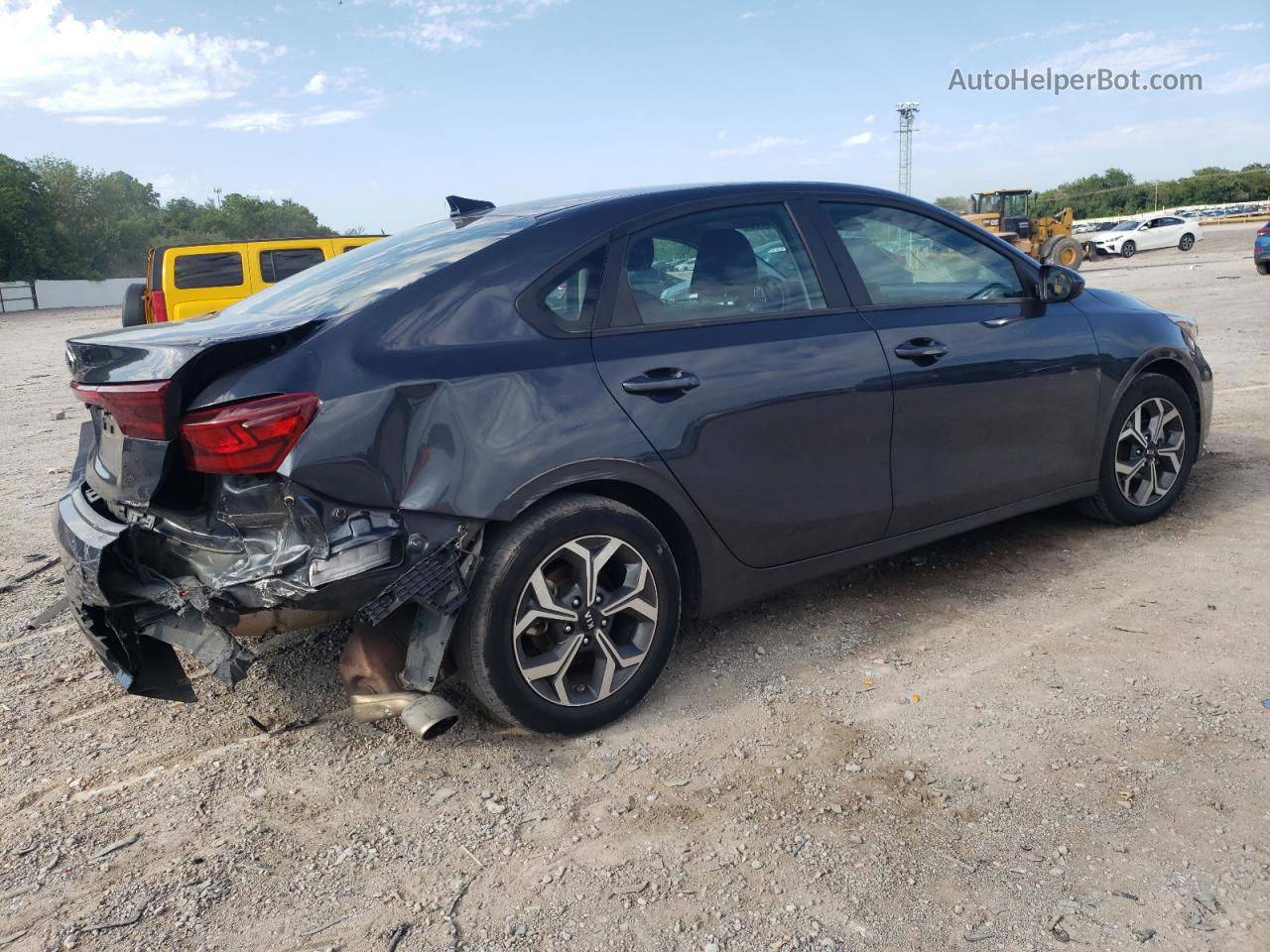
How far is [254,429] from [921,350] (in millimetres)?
2442

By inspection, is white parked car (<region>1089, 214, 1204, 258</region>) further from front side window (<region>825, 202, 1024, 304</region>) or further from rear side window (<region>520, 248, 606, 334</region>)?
rear side window (<region>520, 248, 606, 334</region>)

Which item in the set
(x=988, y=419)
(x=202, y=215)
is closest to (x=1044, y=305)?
(x=988, y=419)

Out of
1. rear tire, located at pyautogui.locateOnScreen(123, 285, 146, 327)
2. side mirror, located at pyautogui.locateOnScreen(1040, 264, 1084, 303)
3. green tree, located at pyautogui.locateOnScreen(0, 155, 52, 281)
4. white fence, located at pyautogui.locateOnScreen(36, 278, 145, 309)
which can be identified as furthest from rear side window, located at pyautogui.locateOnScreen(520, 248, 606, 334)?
green tree, located at pyautogui.locateOnScreen(0, 155, 52, 281)

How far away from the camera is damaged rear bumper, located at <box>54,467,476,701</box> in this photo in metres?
2.73

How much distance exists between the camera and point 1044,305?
14.5 ft

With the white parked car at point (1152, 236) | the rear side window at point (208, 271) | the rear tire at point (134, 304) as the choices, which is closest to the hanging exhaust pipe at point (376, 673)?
the rear side window at point (208, 271)

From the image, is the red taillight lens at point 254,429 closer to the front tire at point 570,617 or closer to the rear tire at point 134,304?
the front tire at point 570,617

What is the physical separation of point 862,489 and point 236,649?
7.25 ft

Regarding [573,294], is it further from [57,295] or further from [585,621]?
[57,295]

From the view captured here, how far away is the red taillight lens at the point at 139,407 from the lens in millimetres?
2750

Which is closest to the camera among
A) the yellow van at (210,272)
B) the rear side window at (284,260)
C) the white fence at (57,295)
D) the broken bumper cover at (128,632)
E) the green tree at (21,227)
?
the broken bumper cover at (128,632)

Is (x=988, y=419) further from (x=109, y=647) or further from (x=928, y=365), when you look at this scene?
(x=109, y=647)

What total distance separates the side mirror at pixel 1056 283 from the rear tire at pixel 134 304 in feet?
47.4

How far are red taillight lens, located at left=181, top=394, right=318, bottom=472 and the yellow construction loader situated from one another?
2453 centimetres
